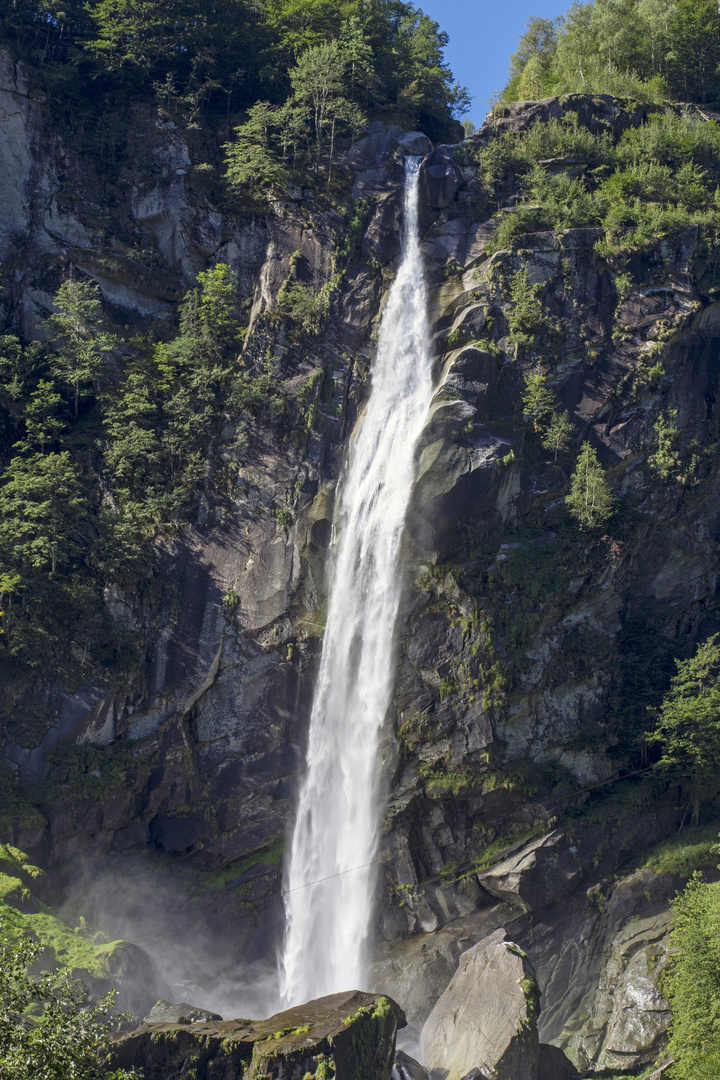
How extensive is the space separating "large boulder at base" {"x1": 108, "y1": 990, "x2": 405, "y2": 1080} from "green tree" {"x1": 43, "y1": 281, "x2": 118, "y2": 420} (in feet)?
60.8

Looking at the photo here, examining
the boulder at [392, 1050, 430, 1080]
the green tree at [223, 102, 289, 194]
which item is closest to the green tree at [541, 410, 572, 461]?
the green tree at [223, 102, 289, 194]

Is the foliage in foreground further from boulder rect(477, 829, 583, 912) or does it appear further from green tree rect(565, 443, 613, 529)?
boulder rect(477, 829, 583, 912)

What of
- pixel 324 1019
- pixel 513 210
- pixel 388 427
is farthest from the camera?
pixel 513 210

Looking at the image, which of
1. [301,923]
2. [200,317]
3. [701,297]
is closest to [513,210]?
[701,297]

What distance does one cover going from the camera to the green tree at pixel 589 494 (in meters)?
24.0

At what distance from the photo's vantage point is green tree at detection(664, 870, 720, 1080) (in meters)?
15.9

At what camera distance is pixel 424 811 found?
22922 mm

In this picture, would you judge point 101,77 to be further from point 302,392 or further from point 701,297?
point 701,297

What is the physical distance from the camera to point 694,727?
2206 cm

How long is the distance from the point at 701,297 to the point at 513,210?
282 inches

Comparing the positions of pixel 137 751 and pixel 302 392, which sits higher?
pixel 302 392

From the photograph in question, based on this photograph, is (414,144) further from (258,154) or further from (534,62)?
(534,62)

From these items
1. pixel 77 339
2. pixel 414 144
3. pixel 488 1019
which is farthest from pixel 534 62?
pixel 488 1019

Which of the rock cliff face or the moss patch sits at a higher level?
the rock cliff face
